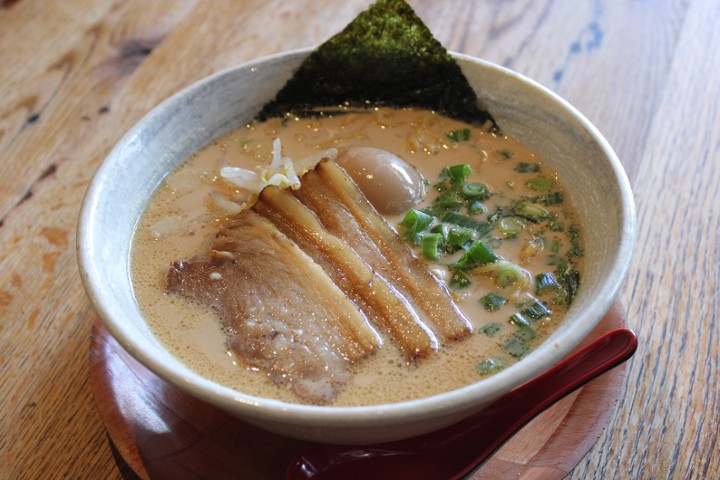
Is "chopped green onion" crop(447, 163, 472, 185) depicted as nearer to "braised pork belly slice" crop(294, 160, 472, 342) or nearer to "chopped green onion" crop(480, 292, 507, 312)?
"braised pork belly slice" crop(294, 160, 472, 342)

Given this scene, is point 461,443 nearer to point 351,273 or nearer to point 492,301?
point 492,301

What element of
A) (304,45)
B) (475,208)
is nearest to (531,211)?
(475,208)

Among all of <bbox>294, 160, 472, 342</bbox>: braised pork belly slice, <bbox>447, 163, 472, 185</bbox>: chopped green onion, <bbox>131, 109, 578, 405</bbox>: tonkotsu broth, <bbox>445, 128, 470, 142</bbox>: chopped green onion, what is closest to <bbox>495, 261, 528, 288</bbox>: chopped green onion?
<bbox>131, 109, 578, 405</bbox>: tonkotsu broth

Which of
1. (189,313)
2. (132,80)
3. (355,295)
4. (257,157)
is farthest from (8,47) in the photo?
(355,295)

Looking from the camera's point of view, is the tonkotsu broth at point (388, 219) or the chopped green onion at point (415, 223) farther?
the chopped green onion at point (415, 223)

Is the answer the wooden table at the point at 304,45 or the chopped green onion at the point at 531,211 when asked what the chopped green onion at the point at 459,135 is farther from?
the wooden table at the point at 304,45

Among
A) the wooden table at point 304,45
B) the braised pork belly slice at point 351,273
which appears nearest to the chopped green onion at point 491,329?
the braised pork belly slice at point 351,273
